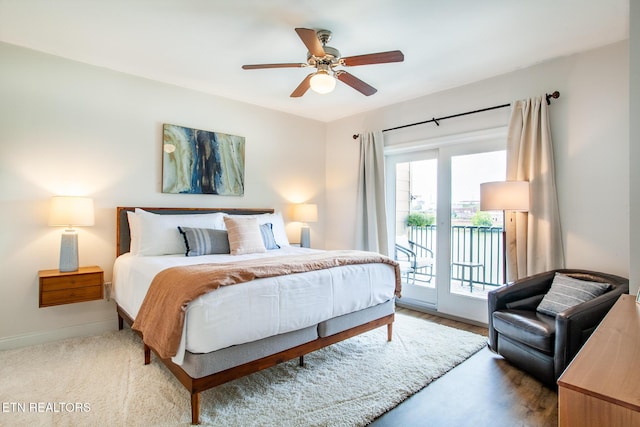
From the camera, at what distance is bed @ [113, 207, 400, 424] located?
1870mm

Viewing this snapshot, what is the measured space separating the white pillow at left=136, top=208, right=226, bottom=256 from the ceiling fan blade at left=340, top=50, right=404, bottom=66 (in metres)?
2.24

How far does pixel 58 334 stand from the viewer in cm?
311

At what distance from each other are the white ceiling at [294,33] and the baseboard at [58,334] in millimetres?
2586

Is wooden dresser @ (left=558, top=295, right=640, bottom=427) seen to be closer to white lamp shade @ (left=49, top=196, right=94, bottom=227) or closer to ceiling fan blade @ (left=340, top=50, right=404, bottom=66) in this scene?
ceiling fan blade @ (left=340, top=50, right=404, bottom=66)

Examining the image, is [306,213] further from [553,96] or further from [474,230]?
[553,96]

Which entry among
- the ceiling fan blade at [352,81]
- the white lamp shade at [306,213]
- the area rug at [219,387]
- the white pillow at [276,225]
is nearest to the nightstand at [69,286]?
the area rug at [219,387]

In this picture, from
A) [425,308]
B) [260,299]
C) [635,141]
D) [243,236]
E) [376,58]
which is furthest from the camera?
[425,308]

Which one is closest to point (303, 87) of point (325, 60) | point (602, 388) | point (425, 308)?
point (325, 60)

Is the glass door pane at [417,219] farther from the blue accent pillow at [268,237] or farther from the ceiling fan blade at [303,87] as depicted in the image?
the ceiling fan blade at [303,87]

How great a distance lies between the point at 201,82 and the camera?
3703mm

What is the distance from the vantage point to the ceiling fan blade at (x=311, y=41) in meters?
2.13

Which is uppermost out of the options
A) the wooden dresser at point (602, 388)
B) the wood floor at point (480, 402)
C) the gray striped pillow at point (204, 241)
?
the gray striped pillow at point (204, 241)

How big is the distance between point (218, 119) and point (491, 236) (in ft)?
11.5

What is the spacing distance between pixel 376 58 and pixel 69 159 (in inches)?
117
